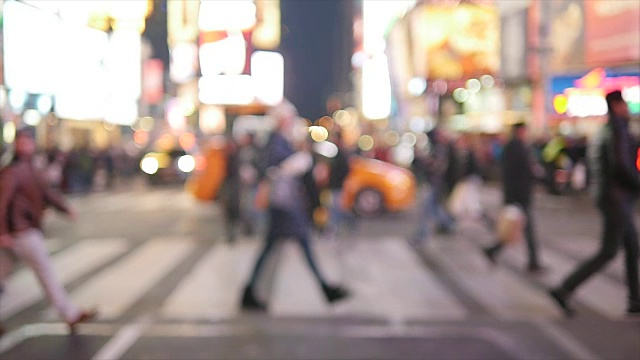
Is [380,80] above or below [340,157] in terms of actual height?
above

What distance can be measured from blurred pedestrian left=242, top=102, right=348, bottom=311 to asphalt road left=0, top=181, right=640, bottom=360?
22cm

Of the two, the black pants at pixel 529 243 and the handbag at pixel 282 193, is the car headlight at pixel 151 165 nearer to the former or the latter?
the black pants at pixel 529 243

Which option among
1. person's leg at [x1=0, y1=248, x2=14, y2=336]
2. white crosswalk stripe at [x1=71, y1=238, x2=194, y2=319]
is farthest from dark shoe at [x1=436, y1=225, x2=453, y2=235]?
person's leg at [x1=0, y1=248, x2=14, y2=336]

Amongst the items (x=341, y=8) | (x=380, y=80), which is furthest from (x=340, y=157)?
(x=341, y=8)

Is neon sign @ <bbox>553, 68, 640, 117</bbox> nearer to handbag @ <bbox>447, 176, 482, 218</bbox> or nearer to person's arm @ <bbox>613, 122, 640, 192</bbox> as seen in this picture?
handbag @ <bbox>447, 176, 482, 218</bbox>

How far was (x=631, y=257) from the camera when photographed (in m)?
6.95

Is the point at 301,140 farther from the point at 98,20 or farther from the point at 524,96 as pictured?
the point at 524,96

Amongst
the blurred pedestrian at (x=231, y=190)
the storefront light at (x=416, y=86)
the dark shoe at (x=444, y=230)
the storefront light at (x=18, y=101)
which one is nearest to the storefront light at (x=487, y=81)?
the storefront light at (x=416, y=86)

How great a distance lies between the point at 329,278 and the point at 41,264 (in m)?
3.76

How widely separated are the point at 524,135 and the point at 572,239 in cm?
370

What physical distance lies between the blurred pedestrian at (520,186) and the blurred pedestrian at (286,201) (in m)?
2.87

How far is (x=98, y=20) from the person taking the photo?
21953 millimetres

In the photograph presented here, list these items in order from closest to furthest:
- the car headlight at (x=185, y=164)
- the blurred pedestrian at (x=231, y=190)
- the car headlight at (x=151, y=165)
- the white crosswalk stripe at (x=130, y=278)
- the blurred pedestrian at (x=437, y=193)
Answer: the white crosswalk stripe at (x=130, y=278)
the blurred pedestrian at (x=437, y=193)
the blurred pedestrian at (x=231, y=190)
the car headlight at (x=151, y=165)
the car headlight at (x=185, y=164)

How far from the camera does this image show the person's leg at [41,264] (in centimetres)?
662
